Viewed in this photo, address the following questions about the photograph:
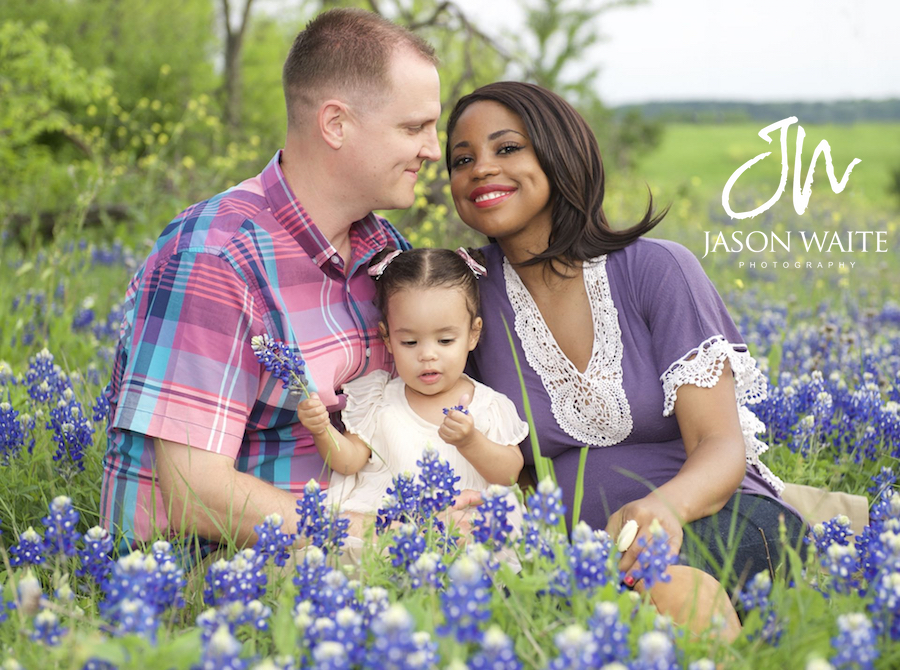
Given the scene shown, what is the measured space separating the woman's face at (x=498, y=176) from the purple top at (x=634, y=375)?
13.4 inches

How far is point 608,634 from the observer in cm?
150

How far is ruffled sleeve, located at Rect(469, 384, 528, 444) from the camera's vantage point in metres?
2.93

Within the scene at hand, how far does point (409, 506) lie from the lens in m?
2.26

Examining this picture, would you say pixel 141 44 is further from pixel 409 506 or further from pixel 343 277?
pixel 409 506

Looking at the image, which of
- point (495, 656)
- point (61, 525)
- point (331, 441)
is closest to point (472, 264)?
point (331, 441)

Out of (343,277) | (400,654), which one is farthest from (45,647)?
(343,277)

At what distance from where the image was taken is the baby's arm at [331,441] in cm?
→ 257

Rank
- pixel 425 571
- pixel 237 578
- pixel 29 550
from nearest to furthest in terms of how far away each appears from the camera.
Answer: pixel 425 571 < pixel 237 578 < pixel 29 550

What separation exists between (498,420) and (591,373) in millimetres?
370

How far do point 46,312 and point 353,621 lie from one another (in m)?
3.85

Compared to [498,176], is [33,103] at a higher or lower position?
higher

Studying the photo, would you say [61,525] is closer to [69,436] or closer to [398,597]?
[398,597]

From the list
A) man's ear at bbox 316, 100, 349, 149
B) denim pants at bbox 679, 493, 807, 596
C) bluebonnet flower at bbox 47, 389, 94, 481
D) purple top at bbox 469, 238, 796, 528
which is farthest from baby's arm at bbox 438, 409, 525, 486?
bluebonnet flower at bbox 47, 389, 94, 481

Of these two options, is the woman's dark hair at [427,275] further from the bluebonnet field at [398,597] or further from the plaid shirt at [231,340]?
the bluebonnet field at [398,597]
